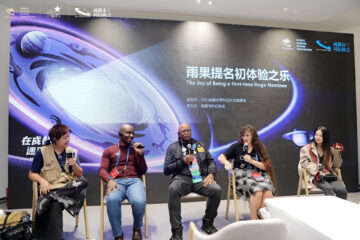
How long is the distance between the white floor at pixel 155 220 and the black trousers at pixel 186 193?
0.97ft

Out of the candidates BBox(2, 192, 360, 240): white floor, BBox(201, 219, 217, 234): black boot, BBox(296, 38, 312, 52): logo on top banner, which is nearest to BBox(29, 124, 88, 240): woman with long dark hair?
BBox(2, 192, 360, 240): white floor

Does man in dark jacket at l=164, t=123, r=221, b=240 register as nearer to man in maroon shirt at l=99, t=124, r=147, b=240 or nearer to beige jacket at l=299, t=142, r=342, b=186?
man in maroon shirt at l=99, t=124, r=147, b=240

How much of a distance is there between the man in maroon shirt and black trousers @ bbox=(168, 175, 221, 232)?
0.33 m

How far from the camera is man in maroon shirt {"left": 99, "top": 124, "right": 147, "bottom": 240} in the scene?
2668 mm

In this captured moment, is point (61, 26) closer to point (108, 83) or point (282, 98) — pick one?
point (108, 83)

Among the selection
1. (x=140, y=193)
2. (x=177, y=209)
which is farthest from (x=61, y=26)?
(x=177, y=209)

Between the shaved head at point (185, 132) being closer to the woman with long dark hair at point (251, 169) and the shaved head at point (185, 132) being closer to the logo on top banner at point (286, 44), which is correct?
the woman with long dark hair at point (251, 169)

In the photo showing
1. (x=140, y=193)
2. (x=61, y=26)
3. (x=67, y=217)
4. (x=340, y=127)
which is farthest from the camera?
(x=340, y=127)

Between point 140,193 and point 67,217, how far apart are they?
1448 mm

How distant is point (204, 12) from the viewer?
4477mm

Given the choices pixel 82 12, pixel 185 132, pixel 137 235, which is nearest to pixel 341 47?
pixel 185 132

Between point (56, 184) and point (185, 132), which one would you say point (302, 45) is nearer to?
point (185, 132)

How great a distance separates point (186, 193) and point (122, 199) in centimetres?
73

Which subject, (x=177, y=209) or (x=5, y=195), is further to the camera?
(x=5, y=195)
